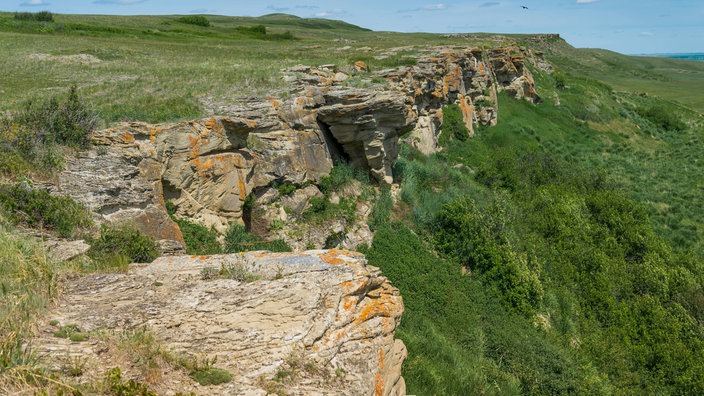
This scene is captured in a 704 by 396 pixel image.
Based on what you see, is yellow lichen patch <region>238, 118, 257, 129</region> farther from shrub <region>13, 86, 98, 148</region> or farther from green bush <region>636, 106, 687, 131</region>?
green bush <region>636, 106, 687, 131</region>

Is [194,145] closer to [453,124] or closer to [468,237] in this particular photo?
[468,237]

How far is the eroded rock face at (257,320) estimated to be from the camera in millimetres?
6043

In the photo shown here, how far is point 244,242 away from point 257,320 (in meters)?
8.35

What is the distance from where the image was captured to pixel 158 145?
1424 centimetres

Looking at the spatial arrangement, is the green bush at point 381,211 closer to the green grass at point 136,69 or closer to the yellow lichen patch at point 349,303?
the green grass at point 136,69

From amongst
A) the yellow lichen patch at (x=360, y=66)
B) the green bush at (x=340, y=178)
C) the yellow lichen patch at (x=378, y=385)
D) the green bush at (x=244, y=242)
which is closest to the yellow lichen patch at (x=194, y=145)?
the green bush at (x=244, y=242)

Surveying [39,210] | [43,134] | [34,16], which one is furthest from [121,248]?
[34,16]

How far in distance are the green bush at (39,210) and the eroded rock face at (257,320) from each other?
268 centimetres

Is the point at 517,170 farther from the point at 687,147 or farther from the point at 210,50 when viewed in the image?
the point at 687,147

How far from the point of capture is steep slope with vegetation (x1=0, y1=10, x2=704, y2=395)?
11.8m

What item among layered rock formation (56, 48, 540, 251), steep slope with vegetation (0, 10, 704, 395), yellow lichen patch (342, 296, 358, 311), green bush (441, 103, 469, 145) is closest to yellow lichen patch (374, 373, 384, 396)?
yellow lichen patch (342, 296, 358, 311)

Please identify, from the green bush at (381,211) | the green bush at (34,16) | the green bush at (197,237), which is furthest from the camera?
the green bush at (34,16)

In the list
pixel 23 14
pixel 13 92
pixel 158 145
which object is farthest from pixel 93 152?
pixel 23 14

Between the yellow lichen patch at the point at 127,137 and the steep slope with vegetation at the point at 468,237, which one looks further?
the yellow lichen patch at the point at 127,137
